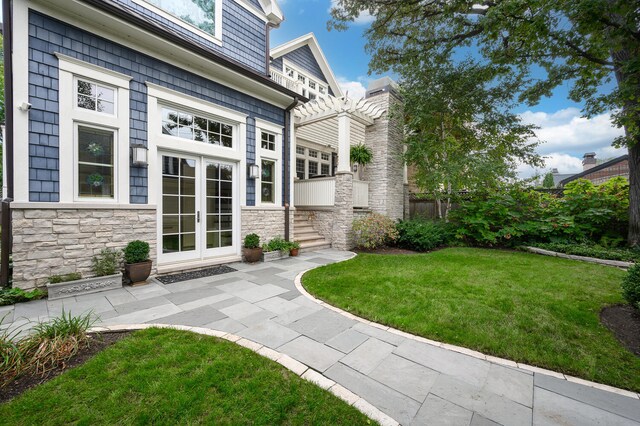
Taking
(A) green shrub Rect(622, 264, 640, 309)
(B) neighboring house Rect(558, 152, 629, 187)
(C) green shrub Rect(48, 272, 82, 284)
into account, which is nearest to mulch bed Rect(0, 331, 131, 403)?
(C) green shrub Rect(48, 272, 82, 284)

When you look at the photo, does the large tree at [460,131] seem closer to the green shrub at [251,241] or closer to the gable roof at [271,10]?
the gable roof at [271,10]

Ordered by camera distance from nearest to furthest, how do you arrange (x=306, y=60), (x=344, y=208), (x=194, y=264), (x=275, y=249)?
(x=194, y=264), (x=275, y=249), (x=344, y=208), (x=306, y=60)

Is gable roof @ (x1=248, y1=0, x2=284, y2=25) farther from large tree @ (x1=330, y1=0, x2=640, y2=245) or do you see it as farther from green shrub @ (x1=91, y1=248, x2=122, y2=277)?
green shrub @ (x1=91, y1=248, x2=122, y2=277)

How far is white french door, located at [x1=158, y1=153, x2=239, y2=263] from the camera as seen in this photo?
5.20 m

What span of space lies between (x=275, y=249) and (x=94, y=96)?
460cm

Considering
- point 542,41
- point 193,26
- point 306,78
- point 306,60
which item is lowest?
point 542,41

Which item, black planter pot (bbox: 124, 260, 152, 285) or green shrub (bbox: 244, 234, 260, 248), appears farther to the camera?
green shrub (bbox: 244, 234, 260, 248)

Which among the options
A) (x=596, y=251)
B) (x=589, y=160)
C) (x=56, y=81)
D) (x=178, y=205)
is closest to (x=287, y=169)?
(x=178, y=205)

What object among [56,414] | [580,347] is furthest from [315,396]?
[580,347]

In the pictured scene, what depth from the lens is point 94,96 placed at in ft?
14.2

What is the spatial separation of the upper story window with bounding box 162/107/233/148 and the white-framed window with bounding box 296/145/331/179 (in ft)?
14.4

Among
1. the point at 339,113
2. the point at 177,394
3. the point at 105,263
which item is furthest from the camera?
the point at 339,113

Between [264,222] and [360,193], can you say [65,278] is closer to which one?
[264,222]

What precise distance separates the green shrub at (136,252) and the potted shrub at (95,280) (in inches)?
8.4
